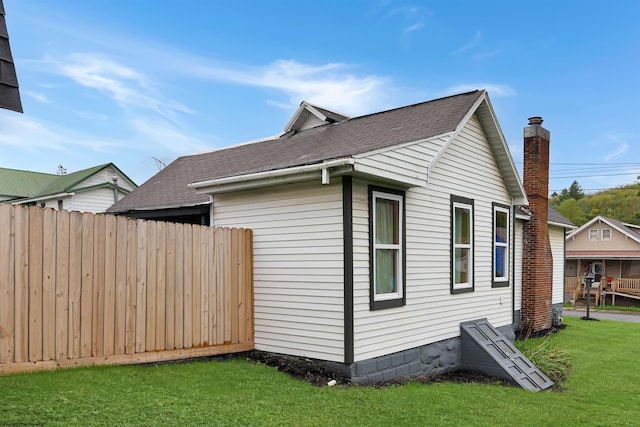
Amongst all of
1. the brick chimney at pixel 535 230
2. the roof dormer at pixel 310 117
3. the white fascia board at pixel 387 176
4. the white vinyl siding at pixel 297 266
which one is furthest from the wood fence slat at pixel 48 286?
the brick chimney at pixel 535 230

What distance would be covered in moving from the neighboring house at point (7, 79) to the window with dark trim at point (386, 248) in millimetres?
4587

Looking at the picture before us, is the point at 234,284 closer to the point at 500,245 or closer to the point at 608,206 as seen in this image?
the point at 500,245

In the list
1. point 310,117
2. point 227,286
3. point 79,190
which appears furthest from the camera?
point 79,190

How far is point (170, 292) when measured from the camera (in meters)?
7.02

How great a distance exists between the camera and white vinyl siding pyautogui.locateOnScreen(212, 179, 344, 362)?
6.99 metres

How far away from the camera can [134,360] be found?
21.4 ft

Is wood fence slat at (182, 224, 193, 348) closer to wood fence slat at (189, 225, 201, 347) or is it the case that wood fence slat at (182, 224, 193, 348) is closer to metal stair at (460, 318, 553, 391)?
wood fence slat at (189, 225, 201, 347)

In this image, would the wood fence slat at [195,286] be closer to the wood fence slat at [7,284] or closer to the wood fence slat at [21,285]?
the wood fence slat at [21,285]

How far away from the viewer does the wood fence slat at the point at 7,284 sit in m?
5.34

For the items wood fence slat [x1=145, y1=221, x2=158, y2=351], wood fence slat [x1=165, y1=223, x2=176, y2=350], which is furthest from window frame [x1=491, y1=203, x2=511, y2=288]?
wood fence slat [x1=145, y1=221, x2=158, y2=351]

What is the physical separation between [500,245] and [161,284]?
25.6 ft

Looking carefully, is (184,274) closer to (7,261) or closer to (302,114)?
(7,261)

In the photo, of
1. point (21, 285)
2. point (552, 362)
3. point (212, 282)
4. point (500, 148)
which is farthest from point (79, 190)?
point (552, 362)

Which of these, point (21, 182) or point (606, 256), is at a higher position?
point (21, 182)
